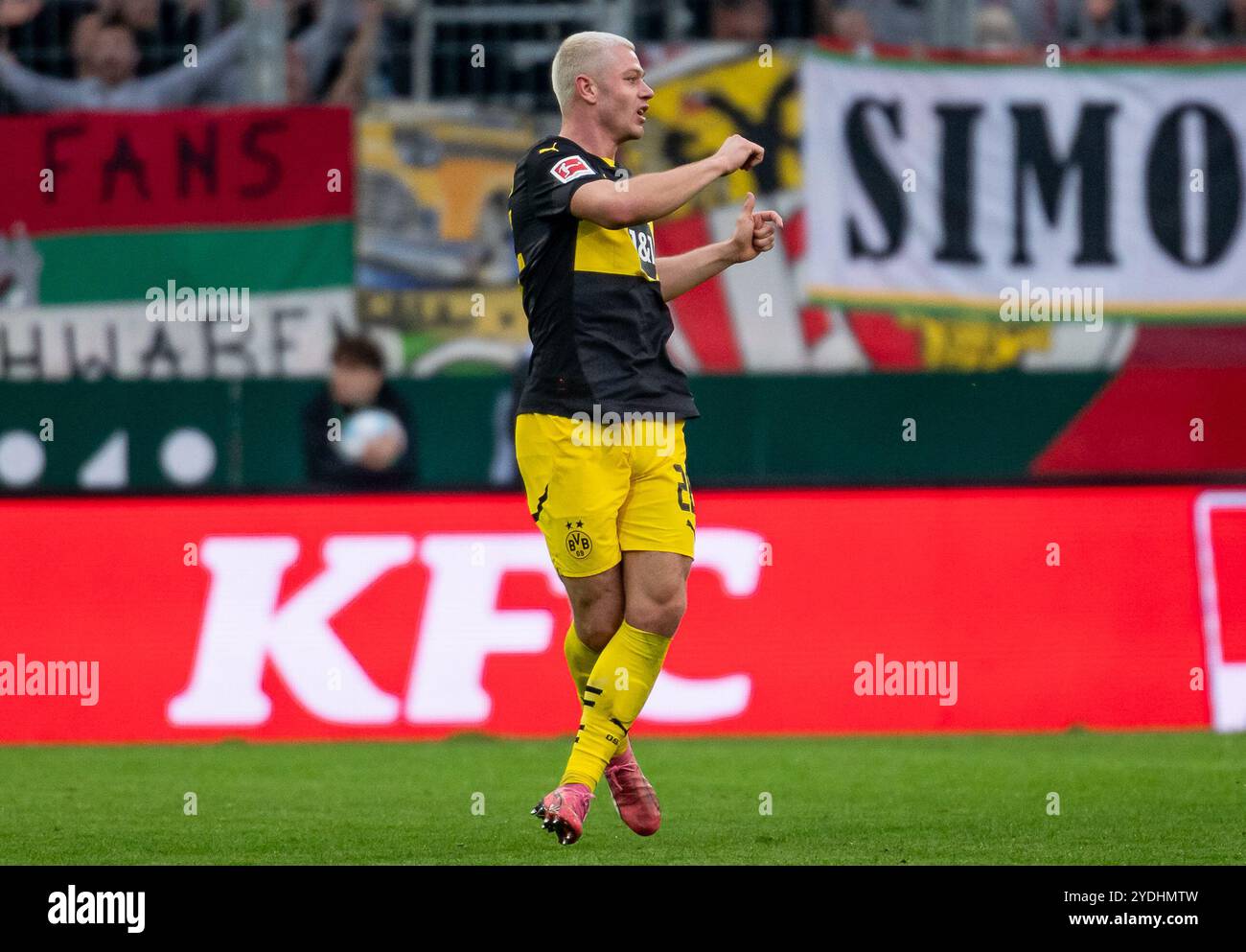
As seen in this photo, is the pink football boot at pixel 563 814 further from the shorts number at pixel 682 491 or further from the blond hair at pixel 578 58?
the blond hair at pixel 578 58

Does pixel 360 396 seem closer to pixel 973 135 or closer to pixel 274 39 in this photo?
pixel 274 39

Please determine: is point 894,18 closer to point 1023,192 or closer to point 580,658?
point 1023,192

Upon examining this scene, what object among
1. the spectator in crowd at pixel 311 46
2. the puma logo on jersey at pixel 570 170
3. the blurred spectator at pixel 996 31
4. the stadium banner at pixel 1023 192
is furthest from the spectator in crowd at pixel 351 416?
the puma logo on jersey at pixel 570 170

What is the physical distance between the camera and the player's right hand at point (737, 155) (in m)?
5.83

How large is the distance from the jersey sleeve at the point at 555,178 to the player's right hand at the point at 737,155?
40 cm

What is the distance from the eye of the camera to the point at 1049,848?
6.20 m

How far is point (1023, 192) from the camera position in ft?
41.0

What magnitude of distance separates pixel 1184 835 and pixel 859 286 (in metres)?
6.36

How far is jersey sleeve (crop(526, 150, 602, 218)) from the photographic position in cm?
608

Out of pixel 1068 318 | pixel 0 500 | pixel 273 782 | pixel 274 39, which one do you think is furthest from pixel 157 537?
pixel 1068 318

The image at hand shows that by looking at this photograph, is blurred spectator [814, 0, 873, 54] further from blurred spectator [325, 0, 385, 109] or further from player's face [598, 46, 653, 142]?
player's face [598, 46, 653, 142]

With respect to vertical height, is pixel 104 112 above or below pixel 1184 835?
above

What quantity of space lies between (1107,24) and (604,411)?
7649 millimetres

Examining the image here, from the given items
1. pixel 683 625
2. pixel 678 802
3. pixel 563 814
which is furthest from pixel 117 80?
pixel 563 814
